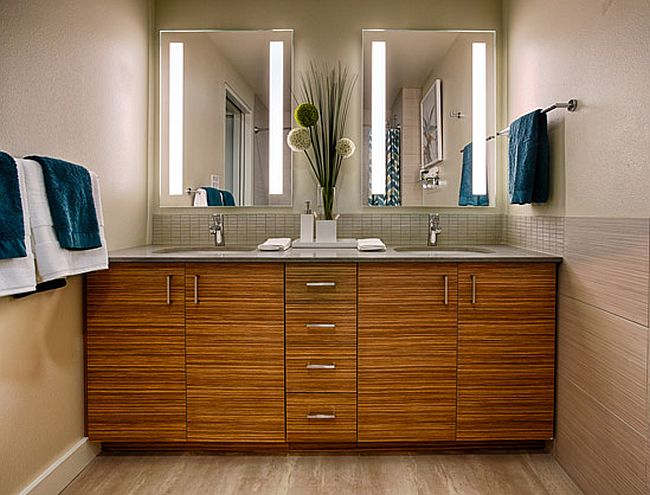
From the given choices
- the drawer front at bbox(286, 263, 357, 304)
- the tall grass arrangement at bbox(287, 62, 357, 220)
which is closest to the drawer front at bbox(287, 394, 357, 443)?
the drawer front at bbox(286, 263, 357, 304)

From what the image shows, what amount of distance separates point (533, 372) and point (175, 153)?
2037mm

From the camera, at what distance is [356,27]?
3.22 metres

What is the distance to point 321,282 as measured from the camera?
2.53 m

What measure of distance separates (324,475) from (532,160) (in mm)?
1514

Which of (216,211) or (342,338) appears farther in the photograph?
(216,211)

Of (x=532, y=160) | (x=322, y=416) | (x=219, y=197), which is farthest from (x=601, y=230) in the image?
(x=219, y=197)

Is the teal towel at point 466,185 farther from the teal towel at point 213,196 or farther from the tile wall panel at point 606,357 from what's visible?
the teal towel at point 213,196

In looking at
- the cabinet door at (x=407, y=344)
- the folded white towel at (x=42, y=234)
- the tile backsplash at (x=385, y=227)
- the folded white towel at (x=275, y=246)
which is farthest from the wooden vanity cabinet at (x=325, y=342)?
the tile backsplash at (x=385, y=227)

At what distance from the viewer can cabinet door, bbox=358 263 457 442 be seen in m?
2.53

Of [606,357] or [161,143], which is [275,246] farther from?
[606,357]

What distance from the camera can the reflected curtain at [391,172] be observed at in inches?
127

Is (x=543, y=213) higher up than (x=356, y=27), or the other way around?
(x=356, y=27)

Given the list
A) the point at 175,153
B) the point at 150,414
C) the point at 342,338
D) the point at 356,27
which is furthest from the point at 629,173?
the point at 175,153

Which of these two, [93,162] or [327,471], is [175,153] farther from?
[327,471]
